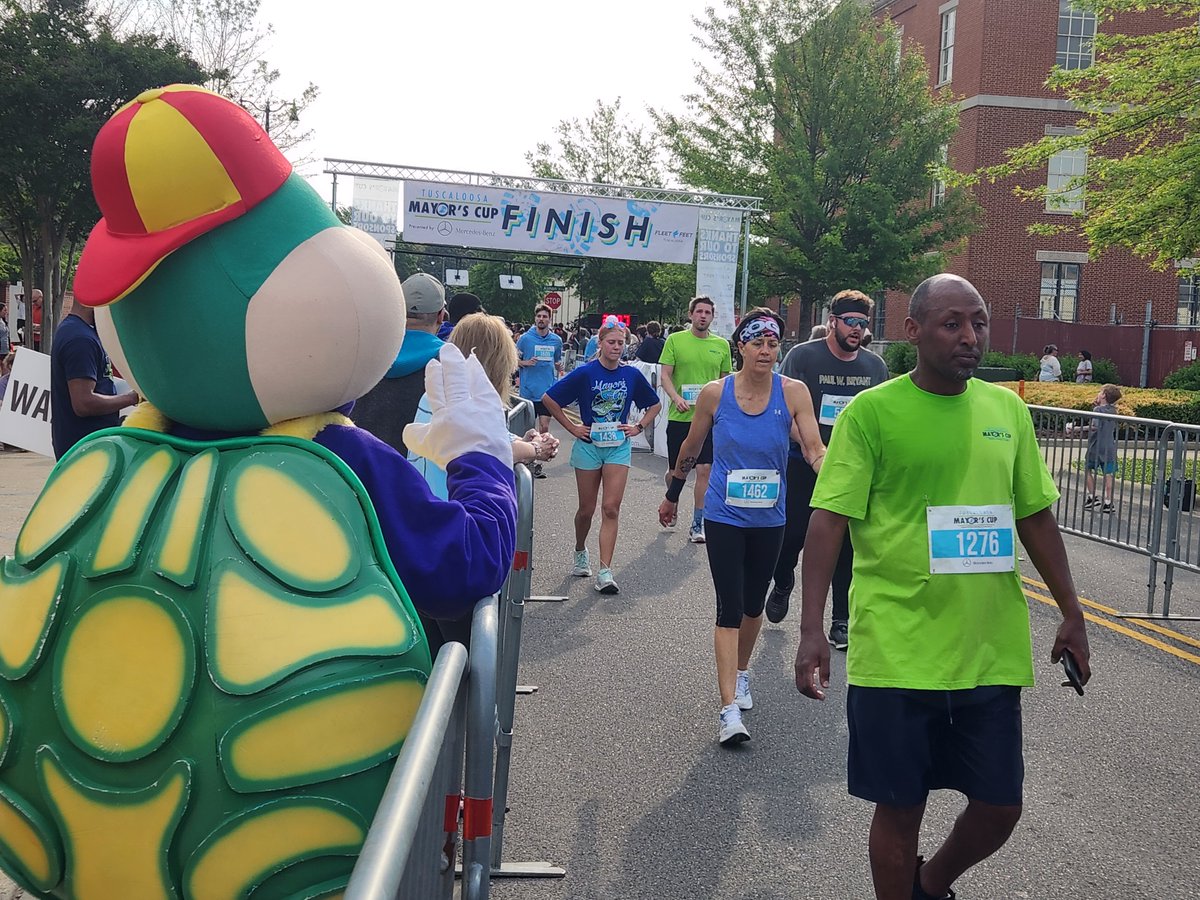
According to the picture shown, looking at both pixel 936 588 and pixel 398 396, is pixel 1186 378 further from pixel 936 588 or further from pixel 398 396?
pixel 936 588

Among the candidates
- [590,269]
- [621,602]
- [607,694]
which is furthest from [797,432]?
[590,269]

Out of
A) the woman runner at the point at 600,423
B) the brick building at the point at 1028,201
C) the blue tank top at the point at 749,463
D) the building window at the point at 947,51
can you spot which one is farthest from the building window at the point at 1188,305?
the blue tank top at the point at 749,463

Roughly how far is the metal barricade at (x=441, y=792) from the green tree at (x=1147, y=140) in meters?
15.8

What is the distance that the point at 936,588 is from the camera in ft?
10.7

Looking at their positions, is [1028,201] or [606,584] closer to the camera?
[606,584]

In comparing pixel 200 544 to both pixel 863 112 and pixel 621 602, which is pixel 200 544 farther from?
pixel 863 112

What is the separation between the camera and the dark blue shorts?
3178 mm

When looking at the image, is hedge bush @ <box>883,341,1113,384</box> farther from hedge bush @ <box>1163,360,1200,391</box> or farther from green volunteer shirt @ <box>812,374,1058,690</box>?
green volunteer shirt @ <box>812,374,1058,690</box>

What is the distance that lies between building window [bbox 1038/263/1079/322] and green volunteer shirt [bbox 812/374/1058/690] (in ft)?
124

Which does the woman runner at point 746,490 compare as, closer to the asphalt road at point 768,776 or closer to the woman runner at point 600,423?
the asphalt road at point 768,776

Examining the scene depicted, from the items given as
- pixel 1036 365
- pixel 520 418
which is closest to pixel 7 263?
pixel 520 418

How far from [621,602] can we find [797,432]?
234 cm

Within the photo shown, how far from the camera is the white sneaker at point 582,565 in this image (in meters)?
9.05

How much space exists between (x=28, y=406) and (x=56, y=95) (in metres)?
12.0
